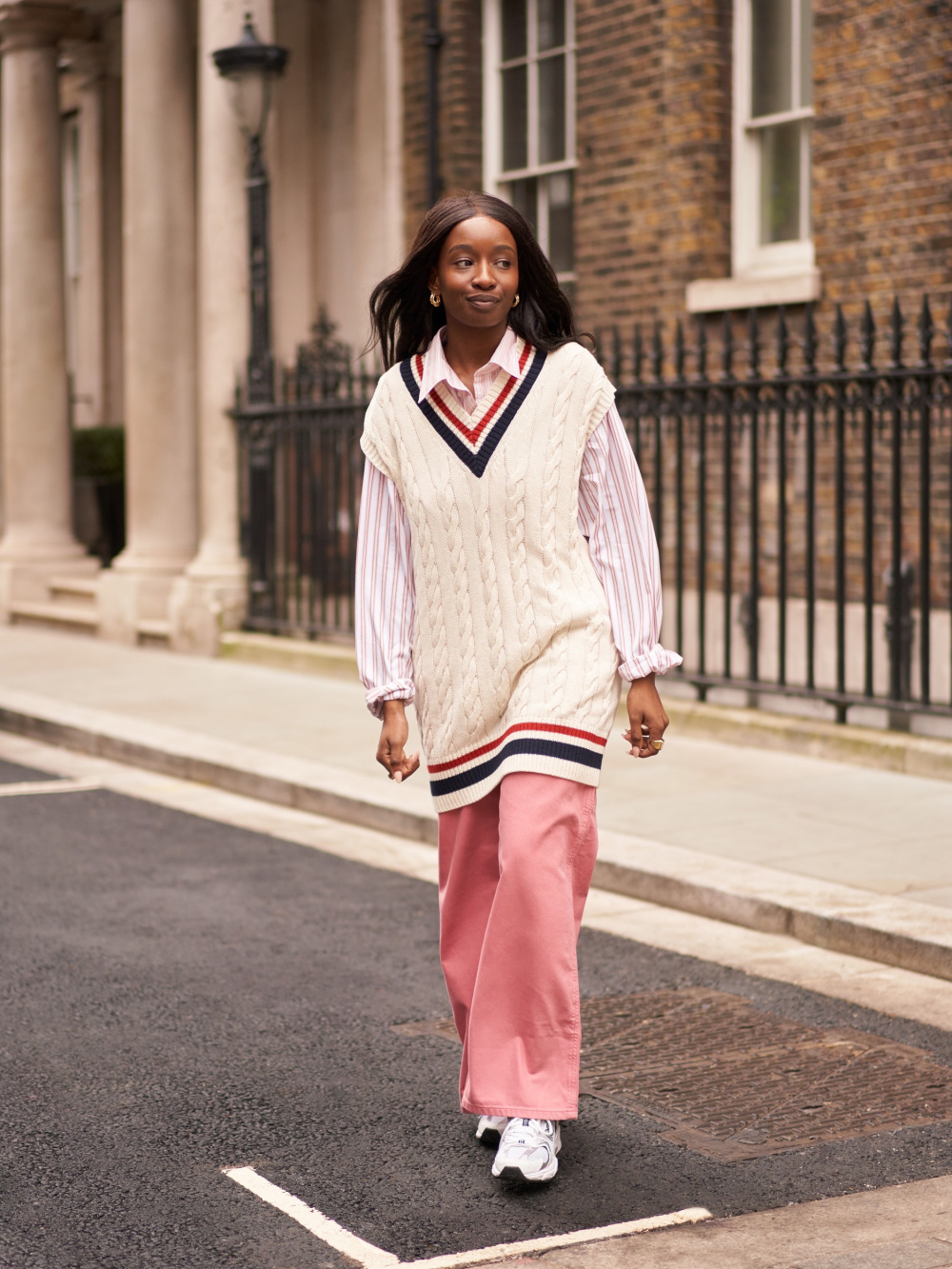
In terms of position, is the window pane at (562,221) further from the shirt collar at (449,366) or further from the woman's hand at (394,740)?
the woman's hand at (394,740)

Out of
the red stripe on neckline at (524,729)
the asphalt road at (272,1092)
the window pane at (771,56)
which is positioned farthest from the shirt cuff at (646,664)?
the window pane at (771,56)

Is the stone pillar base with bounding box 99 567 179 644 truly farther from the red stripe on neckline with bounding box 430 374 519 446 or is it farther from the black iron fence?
the red stripe on neckline with bounding box 430 374 519 446

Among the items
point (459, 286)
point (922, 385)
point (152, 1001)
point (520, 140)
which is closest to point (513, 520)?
point (459, 286)

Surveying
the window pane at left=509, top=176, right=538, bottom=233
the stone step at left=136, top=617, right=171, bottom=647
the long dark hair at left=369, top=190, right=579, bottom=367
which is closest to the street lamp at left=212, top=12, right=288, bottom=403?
the window pane at left=509, top=176, right=538, bottom=233

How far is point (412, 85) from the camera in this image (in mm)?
14000

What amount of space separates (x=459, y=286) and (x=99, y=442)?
16388 millimetres

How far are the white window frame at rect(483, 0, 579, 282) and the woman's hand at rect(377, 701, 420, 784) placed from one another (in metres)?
9.58

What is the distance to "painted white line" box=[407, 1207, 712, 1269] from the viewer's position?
128 inches

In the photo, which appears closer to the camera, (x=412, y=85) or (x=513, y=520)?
(x=513, y=520)

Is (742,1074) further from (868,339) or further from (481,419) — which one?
(868,339)

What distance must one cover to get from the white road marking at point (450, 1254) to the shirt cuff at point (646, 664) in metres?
1.02

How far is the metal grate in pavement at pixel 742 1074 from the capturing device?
402cm

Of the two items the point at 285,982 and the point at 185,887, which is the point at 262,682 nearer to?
the point at 185,887

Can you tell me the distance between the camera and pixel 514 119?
13.6 meters
